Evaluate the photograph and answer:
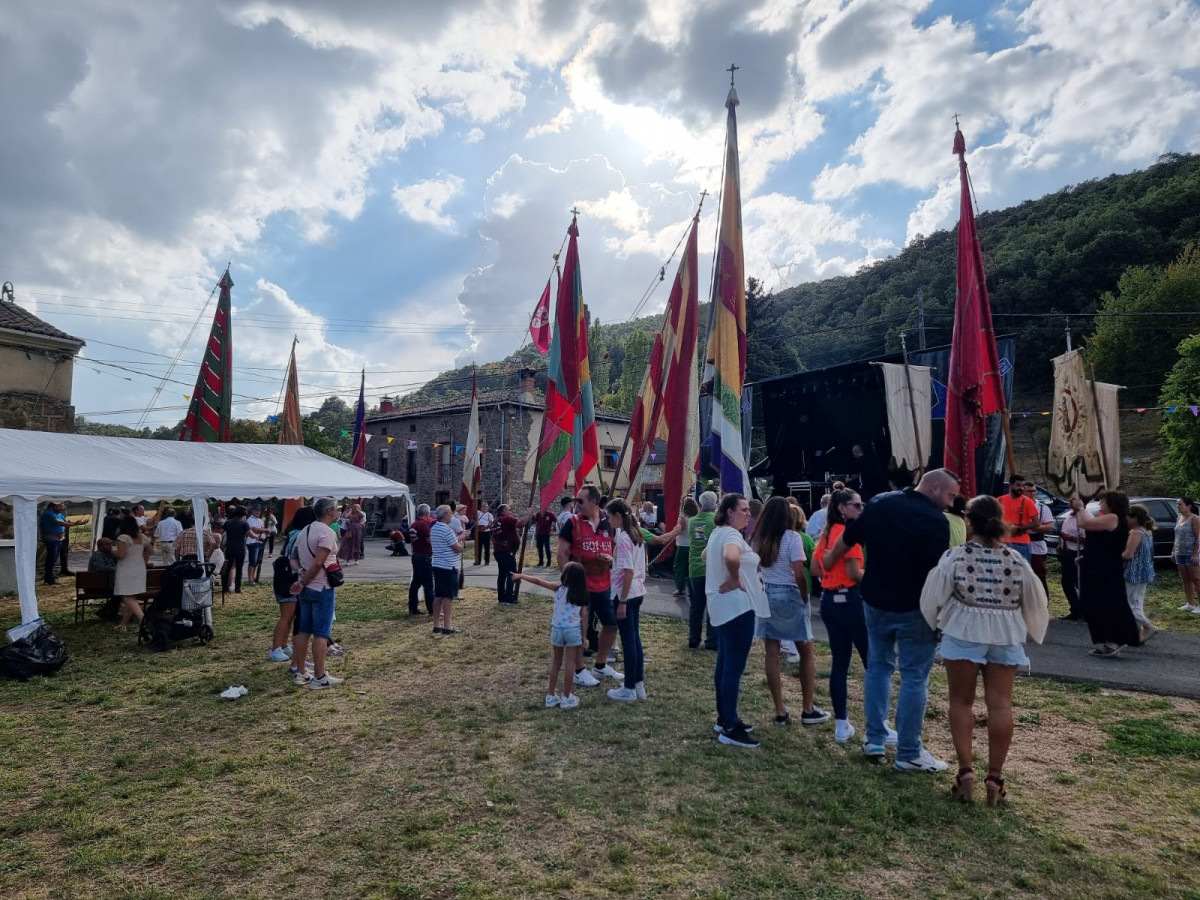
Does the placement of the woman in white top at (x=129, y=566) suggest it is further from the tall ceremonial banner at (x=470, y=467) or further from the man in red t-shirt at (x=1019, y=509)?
the man in red t-shirt at (x=1019, y=509)

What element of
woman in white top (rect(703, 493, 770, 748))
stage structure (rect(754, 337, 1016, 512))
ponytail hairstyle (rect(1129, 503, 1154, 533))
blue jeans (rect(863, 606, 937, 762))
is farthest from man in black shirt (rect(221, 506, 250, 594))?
ponytail hairstyle (rect(1129, 503, 1154, 533))

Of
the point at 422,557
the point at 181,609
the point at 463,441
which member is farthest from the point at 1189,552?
the point at 463,441

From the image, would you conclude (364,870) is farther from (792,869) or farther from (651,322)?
(651,322)

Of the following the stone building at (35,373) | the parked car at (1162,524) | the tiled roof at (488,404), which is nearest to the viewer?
the parked car at (1162,524)

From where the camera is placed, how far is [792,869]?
328cm

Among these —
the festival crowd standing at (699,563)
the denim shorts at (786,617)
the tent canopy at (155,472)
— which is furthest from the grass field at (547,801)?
the tent canopy at (155,472)

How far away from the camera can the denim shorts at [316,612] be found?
21.2 feet

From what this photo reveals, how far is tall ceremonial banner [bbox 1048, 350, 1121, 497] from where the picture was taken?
9.82 m

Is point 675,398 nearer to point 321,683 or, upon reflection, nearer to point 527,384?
point 321,683

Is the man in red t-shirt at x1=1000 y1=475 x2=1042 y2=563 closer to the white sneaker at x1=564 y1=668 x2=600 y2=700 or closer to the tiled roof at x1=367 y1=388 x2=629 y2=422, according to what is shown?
the white sneaker at x1=564 y1=668 x2=600 y2=700

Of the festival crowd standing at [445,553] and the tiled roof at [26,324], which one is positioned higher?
the tiled roof at [26,324]

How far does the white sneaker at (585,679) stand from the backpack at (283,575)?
317 centimetres

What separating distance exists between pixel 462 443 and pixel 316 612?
95.6 feet

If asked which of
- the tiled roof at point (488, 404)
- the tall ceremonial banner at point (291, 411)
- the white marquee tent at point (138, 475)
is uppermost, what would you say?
the tiled roof at point (488, 404)
